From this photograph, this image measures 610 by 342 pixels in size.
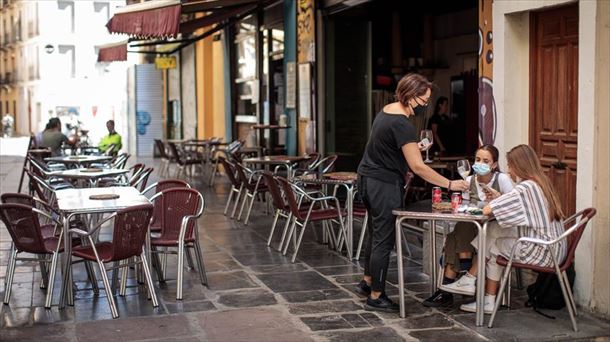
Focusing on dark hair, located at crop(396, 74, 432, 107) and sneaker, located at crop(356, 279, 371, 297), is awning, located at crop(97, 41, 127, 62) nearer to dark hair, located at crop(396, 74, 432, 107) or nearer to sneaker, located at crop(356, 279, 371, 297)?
sneaker, located at crop(356, 279, 371, 297)

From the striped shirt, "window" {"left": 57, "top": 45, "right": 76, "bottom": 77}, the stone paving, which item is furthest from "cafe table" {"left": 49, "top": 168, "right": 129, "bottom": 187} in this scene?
"window" {"left": 57, "top": 45, "right": 76, "bottom": 77}

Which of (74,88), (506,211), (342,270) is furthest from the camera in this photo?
(74,88)

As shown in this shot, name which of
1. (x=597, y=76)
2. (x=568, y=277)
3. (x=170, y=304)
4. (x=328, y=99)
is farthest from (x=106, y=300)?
(x=328, y=99)

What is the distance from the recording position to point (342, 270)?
8.33 meters

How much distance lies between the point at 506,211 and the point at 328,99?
26.1 feet

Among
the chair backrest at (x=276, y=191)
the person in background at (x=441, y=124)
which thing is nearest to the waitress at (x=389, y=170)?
the chair backrest at (x=276, y=191)

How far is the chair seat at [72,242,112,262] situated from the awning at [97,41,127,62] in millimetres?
7936

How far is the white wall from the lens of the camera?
21.3 feet

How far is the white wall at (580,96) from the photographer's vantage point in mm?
6504

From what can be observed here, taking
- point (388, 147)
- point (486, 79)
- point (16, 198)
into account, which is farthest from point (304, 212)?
point (16, 198)

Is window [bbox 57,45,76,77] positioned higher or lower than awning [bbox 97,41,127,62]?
higher

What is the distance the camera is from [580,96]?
6621 millimetres

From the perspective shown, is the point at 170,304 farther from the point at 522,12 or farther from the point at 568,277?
the point at 522,12

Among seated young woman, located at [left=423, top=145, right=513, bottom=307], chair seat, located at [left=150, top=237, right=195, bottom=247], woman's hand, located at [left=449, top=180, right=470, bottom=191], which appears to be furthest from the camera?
chair seat, located at [left=150, top=237, right=195, bottom=247]
